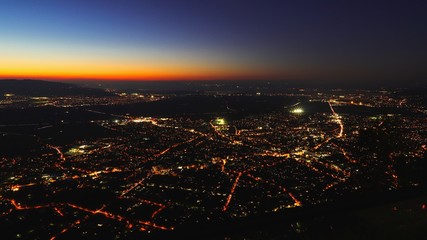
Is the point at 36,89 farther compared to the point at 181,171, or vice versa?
the point at 36,89

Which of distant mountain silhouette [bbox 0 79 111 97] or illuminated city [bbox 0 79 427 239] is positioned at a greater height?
distant mountain silhouette [bbox 0 79 111 97]

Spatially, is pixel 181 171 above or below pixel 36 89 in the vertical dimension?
below

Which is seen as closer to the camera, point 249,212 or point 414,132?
point 249,212

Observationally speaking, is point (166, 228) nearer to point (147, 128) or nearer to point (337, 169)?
point (337, 169)

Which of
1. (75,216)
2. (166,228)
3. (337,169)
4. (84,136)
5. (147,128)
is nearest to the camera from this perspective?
(166,228)

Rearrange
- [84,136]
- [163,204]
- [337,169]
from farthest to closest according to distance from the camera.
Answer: [84,136] < [337,169] < [163,204]

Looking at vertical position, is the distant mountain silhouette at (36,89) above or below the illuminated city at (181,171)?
above

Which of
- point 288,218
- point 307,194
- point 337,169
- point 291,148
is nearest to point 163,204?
point 288,218

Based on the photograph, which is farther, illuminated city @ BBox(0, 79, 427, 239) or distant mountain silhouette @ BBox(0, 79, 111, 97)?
distant mountain silhouette @ BBox(0, 79, 111, 97)

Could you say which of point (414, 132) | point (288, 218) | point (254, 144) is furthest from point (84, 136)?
point (414, 132)

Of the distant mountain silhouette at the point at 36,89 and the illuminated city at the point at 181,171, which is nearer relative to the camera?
the illuminated city at the point at 181,171
